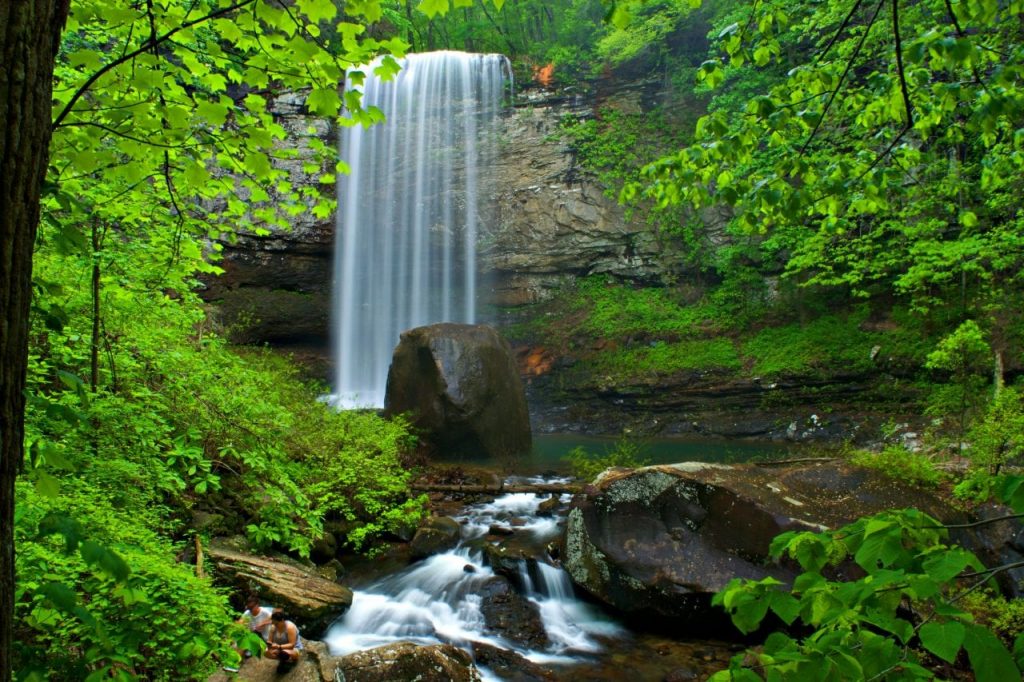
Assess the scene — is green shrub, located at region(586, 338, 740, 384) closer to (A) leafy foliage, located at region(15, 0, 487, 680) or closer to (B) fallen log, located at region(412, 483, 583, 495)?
(B) fallen log, located at region(412, 483, 583, 495)

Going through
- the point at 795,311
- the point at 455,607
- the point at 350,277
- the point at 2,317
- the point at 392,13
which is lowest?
the point at 455,607

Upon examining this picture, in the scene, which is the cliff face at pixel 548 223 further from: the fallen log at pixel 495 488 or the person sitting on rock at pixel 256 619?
the person sitting on rock at pixel 256 619

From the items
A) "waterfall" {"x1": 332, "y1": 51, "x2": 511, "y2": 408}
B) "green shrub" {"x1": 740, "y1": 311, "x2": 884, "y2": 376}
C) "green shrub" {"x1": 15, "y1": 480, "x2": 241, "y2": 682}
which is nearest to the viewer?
"green shrub" {"x1": 15, "y1": 480, "x2": 241, "y2": 682}

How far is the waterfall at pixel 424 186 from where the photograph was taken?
2153 cm

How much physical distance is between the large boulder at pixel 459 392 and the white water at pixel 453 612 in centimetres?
526

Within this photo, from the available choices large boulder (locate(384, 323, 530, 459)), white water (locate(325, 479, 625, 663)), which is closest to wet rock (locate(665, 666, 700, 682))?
white water (locate(325, 479, 625, 663))

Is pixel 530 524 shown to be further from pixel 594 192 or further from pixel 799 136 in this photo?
pixel 594 192

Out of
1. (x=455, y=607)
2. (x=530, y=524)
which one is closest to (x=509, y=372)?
(x=530, y=524)

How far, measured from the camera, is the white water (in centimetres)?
515

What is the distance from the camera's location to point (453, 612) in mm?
5641

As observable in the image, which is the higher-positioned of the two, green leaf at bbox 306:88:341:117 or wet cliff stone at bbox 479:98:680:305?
wet cliff stone at bbox 479:98:680:305

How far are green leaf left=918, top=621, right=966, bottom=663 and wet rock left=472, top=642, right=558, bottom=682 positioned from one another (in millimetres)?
4078

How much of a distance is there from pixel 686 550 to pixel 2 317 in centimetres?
534

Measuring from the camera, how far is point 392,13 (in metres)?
21.6
